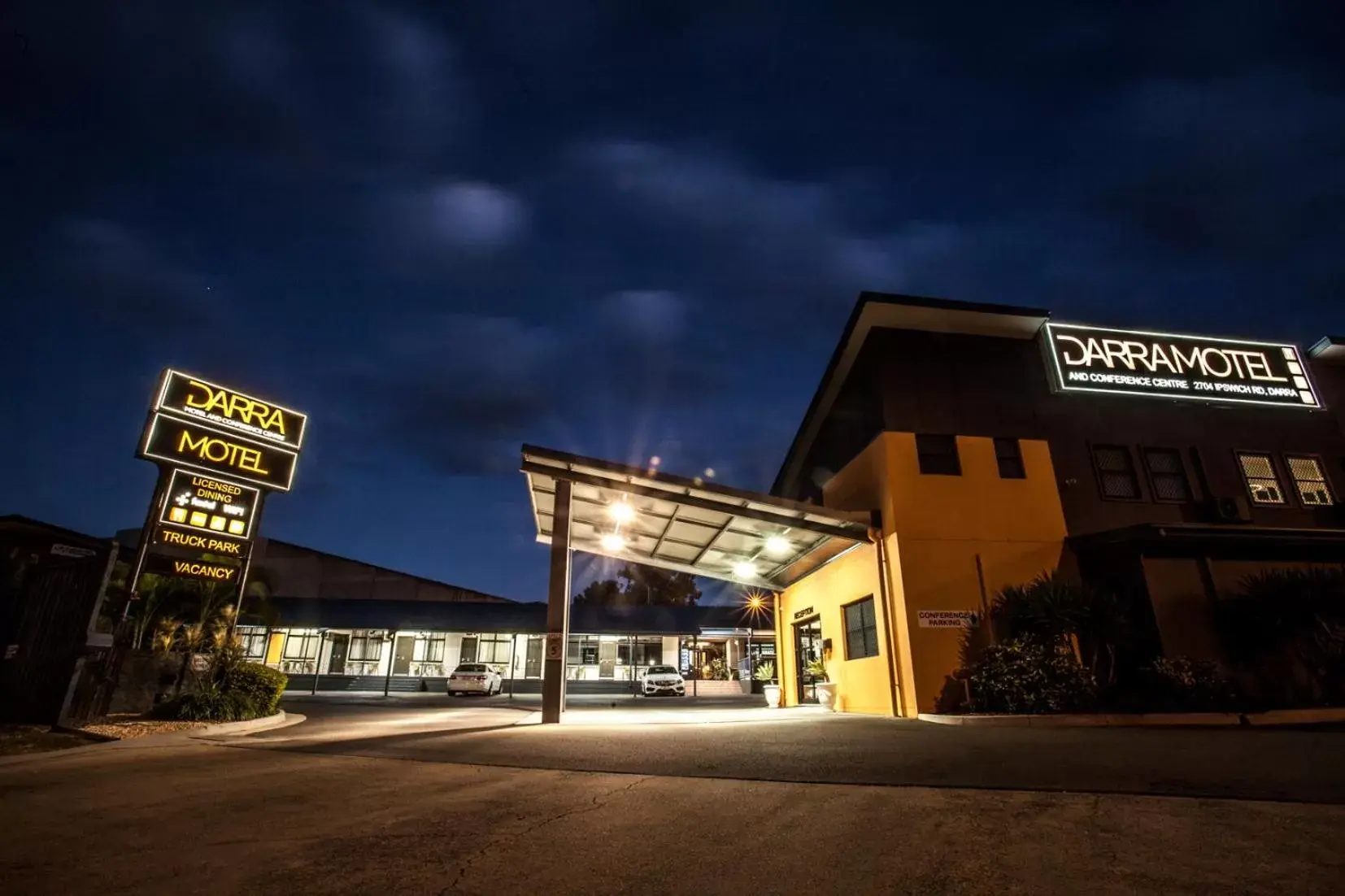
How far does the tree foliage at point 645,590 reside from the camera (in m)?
63.2

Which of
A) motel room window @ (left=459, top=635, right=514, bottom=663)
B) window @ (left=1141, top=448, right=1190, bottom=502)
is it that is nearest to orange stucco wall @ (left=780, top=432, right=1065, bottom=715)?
window @ (left=1141, top=448, right=1190, bottom=502)

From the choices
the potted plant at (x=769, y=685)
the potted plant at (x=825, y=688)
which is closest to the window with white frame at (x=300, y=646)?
the potted plant at (x=769, y=685)

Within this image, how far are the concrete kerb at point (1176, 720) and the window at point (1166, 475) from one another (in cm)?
605

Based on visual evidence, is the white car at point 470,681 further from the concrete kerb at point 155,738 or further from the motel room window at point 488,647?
the concrete kerb at point 155,738

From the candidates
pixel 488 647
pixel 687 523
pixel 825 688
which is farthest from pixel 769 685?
pixel 488 647

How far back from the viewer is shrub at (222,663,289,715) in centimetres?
1268

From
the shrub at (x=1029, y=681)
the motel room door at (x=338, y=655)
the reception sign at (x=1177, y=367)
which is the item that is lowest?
the shrub at (x=1029, y=681)

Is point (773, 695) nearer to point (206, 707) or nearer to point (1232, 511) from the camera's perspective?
point (1232, 511)

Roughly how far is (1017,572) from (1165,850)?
38.1ft

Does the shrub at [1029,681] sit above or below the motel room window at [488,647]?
below

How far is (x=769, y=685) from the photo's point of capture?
20.5 metres

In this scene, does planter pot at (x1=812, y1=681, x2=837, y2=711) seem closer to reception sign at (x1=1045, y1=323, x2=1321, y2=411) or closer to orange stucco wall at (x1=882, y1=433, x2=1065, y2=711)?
orange stucco wall at (x1=882, y1=433, x2=1065, y2=711)

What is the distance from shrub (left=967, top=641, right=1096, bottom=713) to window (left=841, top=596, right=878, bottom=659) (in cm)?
292

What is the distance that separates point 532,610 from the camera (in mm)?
37219
